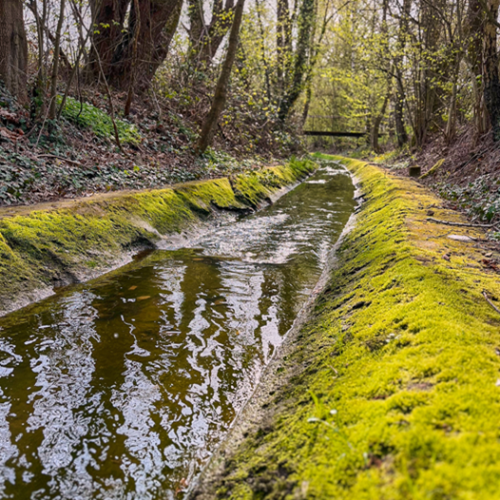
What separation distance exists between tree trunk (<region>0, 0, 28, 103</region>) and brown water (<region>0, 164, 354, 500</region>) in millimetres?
5566

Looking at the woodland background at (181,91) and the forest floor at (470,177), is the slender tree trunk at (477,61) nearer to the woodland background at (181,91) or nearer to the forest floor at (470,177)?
the woodland background at (181,91)

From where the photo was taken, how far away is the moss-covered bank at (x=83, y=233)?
441 cm

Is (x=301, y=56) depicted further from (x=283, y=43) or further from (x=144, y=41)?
(x=144, y=41)

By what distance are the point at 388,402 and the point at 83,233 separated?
4880mm

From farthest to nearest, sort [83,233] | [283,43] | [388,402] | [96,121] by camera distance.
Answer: [283,43]
[96,121]
[83,233]
[388,402]

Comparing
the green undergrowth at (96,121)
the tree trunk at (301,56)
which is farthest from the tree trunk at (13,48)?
the tree trunk at (301,56)

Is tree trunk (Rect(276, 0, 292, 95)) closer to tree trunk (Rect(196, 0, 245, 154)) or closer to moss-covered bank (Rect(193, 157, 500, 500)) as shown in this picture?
tree trunk (Rect(196, 0, 245, 154))

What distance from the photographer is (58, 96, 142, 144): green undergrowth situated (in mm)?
9117

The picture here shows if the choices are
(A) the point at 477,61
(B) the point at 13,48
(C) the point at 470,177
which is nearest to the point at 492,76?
(A) the point at 477,61

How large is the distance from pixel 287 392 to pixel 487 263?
9.47 feet

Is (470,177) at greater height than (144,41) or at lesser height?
lesser

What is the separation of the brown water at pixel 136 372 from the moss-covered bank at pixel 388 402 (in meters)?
0.33

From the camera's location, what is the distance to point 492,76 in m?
9.41

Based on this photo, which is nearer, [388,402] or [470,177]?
[388,402]
